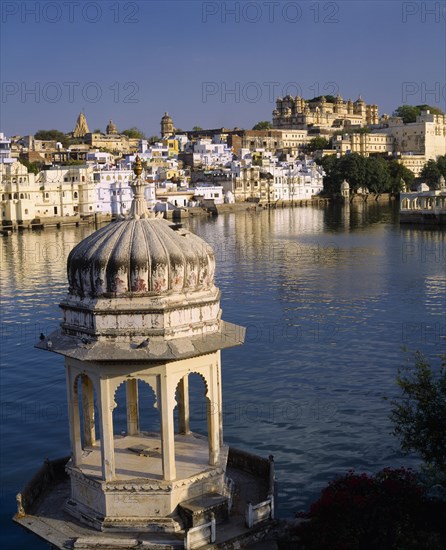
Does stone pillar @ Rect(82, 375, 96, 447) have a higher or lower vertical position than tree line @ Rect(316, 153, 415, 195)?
lower

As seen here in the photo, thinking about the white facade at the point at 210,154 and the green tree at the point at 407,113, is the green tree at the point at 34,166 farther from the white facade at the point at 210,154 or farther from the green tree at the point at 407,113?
the green tree at the point at 407,113

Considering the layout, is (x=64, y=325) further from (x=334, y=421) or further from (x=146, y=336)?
(x=334, y=421)

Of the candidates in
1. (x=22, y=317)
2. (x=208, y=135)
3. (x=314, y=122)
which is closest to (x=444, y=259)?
(x=22, y=317)

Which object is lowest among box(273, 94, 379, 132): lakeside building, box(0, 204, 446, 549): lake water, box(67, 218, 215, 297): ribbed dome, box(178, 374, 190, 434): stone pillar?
box(0, 204, 446, 549): lake water

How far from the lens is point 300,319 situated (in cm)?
1875

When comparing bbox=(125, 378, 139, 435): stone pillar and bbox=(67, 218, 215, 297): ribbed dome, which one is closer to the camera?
bbox=(67, 218, 215, 297): ribbed dome

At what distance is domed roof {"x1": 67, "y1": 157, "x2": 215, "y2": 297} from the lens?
19.4 ft

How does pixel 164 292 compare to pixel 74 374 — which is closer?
pixel 164 292

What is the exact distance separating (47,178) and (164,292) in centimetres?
5514

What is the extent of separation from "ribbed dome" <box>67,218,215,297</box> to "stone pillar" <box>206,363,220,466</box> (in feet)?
2.58

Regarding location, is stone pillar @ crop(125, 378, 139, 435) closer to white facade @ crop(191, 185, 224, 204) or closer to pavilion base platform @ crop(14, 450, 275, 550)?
pavilion base platform @ crop(14, 450, 275, 550)

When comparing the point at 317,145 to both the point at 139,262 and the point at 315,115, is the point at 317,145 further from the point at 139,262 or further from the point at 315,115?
the point at 139,262

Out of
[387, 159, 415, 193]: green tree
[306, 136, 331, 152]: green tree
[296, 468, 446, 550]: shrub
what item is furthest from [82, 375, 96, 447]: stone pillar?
[306, 136, 331, 152]: green tree

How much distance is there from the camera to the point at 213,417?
650 centimetres
